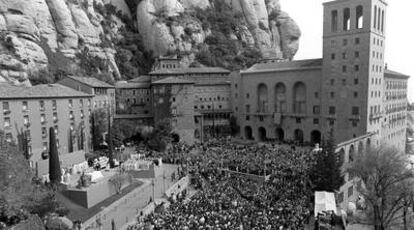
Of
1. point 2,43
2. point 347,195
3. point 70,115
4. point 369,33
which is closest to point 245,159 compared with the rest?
point 347,195

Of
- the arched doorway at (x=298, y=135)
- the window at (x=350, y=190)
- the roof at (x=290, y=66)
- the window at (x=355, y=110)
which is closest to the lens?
the window at (x=350, y=190)

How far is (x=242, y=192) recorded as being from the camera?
28.0 m

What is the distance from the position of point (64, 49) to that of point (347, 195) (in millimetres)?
63279

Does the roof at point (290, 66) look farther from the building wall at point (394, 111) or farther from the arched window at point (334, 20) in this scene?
the building wall at point (394, 111)

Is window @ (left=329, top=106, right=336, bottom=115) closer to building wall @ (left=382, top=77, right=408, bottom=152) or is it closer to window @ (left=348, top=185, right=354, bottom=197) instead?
building wall @ (left=382, top=77, right=408, bottom=152)

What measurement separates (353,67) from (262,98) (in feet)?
64.2

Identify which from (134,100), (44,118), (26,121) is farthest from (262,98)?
(26,121)

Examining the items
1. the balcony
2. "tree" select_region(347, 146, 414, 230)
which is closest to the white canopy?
"tree" select_region(347, 146, 414, 230)

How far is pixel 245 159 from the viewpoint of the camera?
38531 millimetres

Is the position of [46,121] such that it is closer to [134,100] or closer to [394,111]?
[134,100]

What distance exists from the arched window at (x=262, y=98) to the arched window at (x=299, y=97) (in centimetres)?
662

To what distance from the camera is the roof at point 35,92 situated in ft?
109

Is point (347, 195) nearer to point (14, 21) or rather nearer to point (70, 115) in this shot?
point (70, 115)

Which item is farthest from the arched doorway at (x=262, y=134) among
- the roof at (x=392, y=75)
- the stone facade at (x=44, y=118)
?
the stone facade at (x=44, y=118)
